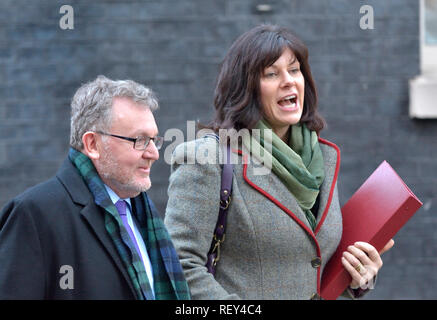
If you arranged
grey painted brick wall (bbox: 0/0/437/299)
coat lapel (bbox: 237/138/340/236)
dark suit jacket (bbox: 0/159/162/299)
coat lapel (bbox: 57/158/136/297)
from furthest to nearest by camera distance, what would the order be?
grey painted brick wall (bbox: 0/0/437/299), coat lapel (bbox: 237/138/340/236), coat lapel (bbox: 57/158/136/297), dark suit jacket (bbox: 0/159/162/299)

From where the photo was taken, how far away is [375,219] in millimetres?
2807

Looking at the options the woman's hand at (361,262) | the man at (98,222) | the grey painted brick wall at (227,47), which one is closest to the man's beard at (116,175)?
the man at (98,222)

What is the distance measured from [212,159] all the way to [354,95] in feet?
11.5

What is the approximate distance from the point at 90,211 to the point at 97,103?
395 mm

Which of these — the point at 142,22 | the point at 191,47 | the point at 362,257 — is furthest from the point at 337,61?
the point at 362,257

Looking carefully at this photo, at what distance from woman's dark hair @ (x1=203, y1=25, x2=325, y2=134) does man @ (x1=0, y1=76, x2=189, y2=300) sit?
0.49 meters

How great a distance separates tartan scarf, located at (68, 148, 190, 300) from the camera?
7.18ft

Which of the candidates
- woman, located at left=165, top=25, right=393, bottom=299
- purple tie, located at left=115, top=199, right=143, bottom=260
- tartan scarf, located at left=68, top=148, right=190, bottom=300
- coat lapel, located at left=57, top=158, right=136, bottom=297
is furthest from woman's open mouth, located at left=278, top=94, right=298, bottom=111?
coat lapel, located at left=57, top=158, right=136, bottom=297

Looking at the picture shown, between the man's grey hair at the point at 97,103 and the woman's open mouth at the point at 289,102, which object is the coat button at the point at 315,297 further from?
the man's grey hair at the point at 97,103

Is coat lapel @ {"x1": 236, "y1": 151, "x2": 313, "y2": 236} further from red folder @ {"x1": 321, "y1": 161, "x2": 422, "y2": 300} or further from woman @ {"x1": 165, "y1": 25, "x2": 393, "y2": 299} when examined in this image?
red folder @ {"x1": 321, "y1": 161, "x2": 422, "y2": 300}

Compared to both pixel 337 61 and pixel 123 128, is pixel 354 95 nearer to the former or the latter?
pixel 337 61

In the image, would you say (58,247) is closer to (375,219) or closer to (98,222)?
(98,222)

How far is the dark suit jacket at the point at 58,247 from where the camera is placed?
1.97 meters

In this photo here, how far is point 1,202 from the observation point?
590 cm
